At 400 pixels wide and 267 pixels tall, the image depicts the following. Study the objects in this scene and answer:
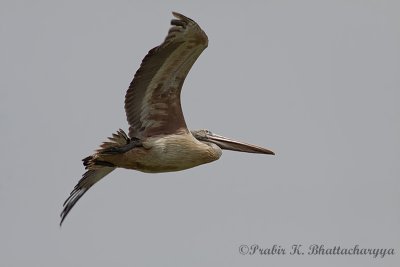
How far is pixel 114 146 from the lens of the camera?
15914 mm

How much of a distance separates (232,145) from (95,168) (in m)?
2.12

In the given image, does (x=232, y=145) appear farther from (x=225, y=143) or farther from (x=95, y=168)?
(x=95, y=168)

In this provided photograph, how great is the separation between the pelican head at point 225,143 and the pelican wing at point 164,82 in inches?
31.7

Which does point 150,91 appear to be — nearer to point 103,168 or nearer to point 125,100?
point 125,100

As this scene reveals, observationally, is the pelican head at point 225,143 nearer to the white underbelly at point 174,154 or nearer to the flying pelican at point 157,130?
the flying pelican at point 157,130

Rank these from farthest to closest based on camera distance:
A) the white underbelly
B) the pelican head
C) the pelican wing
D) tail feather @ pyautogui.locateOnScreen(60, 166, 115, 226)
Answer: tail feather @ pyautogui.locateOnScreen(60, 166, 115, 226), the pelican head, the white underbelly, the pelican wing

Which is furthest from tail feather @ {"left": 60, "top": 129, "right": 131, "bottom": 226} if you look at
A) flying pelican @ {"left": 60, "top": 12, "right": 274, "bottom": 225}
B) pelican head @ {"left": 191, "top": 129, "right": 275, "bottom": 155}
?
pelican head @ {"left": 191, "top": 129, "right": 275, "bottom": 155}

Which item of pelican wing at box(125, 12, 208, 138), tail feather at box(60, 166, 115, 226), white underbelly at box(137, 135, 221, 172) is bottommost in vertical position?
tail feather at box(60, 166, 115, 226)


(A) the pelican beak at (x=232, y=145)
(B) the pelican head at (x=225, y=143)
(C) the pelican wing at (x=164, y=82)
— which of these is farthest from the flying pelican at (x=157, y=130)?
(A) the pelican beak at (x=232, y=145)

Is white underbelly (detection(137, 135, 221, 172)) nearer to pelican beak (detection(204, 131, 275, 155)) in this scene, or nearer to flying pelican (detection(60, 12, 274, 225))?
flying pelican (detection(60, 12, 274, 225))

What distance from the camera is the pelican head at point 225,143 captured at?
17.1 m

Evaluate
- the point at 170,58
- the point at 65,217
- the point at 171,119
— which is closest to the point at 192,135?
the point at 171,119

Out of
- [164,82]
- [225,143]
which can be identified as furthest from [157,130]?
[225,143]

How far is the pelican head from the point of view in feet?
56.0
